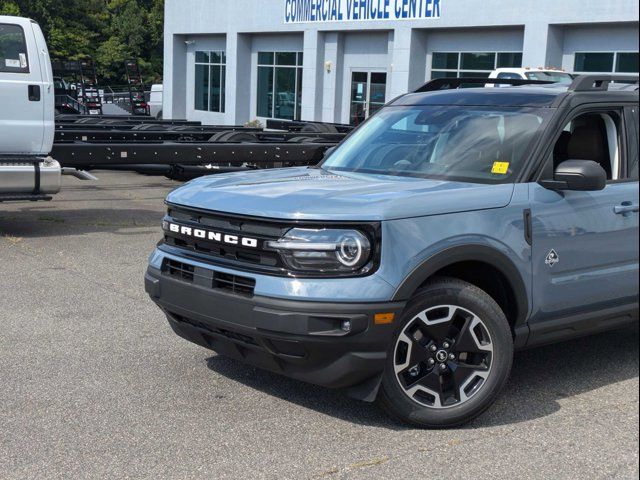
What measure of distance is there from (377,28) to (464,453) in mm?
25968

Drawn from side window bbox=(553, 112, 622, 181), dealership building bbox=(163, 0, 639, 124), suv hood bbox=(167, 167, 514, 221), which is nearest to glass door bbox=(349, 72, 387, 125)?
dealership building bbox=(163, 0, 639, 124)

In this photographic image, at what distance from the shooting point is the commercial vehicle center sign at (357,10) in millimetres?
26641

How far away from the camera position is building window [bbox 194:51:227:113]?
1512 inches

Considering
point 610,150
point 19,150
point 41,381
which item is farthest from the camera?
point 19,150

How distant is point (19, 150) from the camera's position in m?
9.86

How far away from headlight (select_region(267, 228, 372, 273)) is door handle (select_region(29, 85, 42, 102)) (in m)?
6.58

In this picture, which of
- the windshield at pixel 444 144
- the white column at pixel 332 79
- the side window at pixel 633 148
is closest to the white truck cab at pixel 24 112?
the windshield at pixel 444 144

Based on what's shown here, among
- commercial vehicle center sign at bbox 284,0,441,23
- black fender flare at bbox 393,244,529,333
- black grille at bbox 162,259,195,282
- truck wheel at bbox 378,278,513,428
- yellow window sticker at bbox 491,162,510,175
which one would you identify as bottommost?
truck wheel at bbox 378,278,513,428

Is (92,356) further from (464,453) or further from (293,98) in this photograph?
(293,98)

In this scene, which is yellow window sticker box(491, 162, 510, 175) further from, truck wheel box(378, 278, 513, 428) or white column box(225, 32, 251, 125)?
white column box(225, 32, 251, 125)

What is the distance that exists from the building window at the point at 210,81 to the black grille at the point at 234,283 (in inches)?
1341

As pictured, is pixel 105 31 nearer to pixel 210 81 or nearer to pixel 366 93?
pixel 210 81

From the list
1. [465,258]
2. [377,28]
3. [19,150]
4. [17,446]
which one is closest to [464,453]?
[465,258]

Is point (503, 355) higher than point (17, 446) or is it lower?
higher
